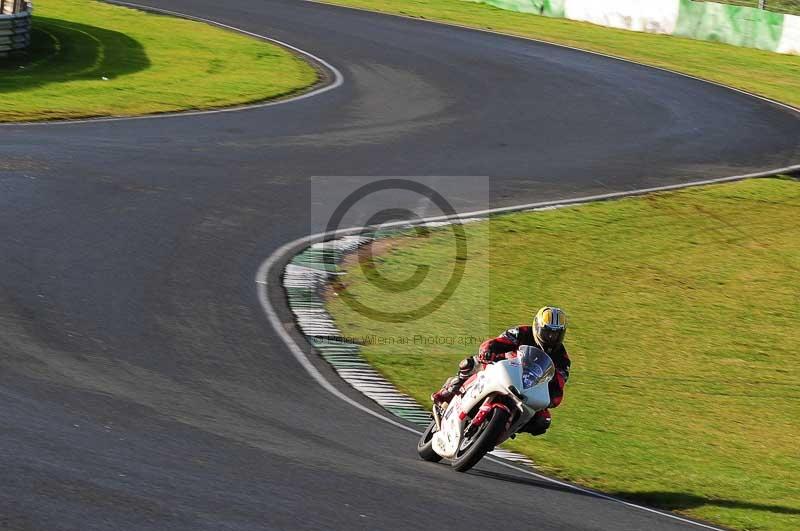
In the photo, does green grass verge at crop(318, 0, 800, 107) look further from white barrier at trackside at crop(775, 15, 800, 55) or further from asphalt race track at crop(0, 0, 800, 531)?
asphalt race track at crop(0, 0, 800, 531)

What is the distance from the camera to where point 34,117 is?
62.5 ft

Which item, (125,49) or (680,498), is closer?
(680,498)

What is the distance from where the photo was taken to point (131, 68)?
24.9 m

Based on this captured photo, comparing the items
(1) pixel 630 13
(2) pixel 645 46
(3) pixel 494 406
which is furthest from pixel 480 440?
(1) pixel 630 13

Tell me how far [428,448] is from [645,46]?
29.2 metres

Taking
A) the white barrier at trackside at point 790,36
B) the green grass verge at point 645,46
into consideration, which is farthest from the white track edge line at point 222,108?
the white barrier at trackside at point 790,36

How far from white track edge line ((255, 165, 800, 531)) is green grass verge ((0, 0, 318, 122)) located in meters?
6.92

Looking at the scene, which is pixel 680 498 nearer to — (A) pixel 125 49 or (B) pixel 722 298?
(B) pixel 722 298

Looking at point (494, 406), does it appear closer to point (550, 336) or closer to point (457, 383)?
point (550, 336)

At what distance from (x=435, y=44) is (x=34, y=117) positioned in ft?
50.5

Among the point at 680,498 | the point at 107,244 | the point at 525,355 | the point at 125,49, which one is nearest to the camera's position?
the point at 525,355

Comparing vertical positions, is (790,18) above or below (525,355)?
above

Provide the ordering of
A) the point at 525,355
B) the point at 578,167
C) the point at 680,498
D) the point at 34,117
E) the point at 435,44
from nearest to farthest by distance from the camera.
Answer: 1. the point at 525,355
2. the point at 680,498
3. the point at 34,117
4. the point at 578,167
5. the point at 435,44

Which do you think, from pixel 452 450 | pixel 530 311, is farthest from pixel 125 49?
pixel 452 450
